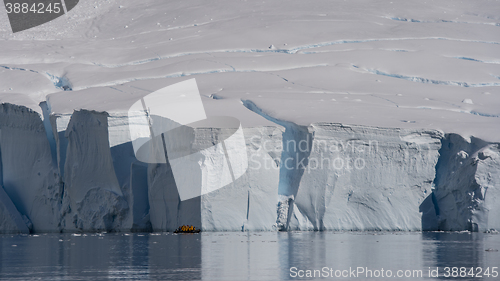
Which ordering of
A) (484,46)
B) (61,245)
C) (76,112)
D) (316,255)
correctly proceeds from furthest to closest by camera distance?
(484,46) → (76,112) → (61,245) → (316,255)

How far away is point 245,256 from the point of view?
A: 7.20m

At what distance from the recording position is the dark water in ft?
19.1

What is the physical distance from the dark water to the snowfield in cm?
73

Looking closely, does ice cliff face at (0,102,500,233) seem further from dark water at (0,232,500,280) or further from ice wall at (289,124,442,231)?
dark water at (0,232,500,280)

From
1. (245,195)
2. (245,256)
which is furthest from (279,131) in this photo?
(245,256)

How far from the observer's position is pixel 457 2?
2048 centimetres

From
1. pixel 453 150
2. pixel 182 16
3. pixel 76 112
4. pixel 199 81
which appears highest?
pixel 182 16

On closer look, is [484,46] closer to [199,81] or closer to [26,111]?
[199,81]

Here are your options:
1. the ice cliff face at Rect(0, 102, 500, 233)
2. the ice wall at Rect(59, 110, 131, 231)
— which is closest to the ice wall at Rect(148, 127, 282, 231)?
the ice cliff face at Rect(0, 102, 500, 233)

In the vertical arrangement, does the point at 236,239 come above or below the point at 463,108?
below

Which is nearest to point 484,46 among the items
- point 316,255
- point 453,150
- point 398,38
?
point 398,38

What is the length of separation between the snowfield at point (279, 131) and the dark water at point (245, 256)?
0.73 meters

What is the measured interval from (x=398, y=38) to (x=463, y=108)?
4996 mm

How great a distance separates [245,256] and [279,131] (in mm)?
4146
